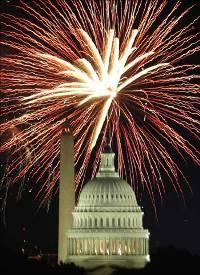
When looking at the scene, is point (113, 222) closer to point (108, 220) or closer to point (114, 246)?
point (108, 220)

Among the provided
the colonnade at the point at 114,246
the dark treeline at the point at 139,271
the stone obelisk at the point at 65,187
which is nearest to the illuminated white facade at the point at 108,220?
the colonnade at the point at 114,246

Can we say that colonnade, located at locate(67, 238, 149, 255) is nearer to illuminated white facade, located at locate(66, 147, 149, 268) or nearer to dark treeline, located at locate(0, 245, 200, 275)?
illuminated white facade, located at locate(66, 147, 149, 268)

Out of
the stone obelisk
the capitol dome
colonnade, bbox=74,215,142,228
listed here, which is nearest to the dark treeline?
the stone obelisk

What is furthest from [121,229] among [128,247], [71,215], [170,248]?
[170,248]

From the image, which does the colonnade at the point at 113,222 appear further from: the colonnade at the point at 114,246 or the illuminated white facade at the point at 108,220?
the colonnade at the point at 114,246

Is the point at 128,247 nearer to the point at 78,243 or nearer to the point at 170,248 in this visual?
the point at 78,243

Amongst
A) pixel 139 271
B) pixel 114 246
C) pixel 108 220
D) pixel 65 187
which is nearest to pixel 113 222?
pixel 108 220
